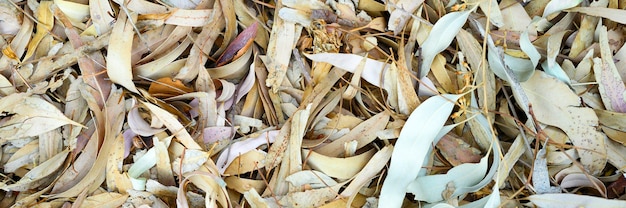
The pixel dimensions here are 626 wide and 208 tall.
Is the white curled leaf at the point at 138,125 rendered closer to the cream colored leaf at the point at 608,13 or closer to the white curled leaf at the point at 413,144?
the white curled leaf at the point at 413,144

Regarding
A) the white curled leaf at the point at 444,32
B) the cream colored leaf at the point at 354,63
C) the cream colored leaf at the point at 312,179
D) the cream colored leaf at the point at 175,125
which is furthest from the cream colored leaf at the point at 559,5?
the cream colored leaf at the point at 175,125

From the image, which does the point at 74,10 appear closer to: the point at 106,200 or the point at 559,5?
the point at 106,200

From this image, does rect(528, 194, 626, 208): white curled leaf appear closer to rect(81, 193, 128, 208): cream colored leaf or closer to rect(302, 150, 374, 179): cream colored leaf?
rect(302, 150, 374, 179): cream colored leaf

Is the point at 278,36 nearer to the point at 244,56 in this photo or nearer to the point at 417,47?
the point at 244,56

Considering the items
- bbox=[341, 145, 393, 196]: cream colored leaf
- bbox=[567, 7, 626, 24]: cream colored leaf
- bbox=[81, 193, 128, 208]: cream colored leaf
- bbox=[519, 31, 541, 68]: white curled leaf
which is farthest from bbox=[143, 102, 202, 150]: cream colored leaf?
bbox=[567, 7, 626, 24]: cream colored leaf

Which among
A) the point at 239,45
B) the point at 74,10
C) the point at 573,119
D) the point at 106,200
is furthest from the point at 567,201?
the point at 74,10

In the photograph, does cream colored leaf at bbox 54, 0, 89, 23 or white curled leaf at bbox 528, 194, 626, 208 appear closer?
white curled leaf at bbox 528, 194, 626, 208

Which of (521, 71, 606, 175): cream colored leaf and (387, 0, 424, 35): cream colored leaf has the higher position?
(387, 0, 424, 35): cream colored leaf

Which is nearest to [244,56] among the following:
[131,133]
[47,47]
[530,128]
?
[131,133]
